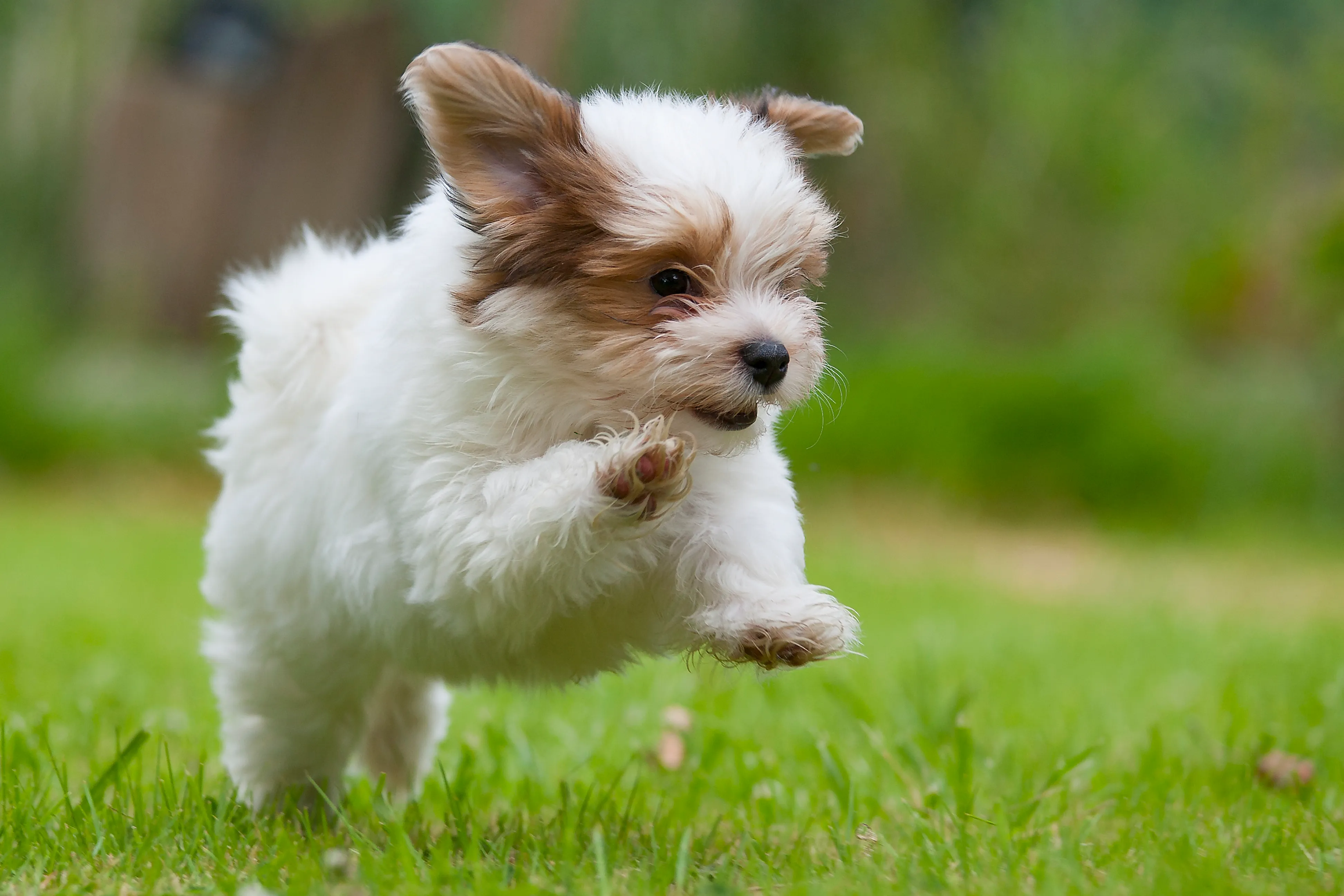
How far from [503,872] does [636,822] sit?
563 mm

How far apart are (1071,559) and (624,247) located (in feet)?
27.5

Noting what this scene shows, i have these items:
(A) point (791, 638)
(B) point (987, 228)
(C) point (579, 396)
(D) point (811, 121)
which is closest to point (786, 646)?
(A) point (791, 638)

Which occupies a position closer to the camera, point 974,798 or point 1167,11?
point 974,798

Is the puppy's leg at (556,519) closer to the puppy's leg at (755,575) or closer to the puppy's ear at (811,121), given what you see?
the puppy's leg at (755,575)

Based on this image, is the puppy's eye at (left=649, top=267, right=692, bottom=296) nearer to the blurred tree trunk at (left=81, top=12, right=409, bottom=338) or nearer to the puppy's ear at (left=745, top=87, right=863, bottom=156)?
the puppy's ear at (left=745, top=87, right=863, bottom=156)

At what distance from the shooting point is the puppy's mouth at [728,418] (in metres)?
2.71

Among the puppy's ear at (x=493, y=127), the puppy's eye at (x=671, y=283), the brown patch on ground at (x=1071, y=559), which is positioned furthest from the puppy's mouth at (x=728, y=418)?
the brown patch on ground at (x=1071, y=559)

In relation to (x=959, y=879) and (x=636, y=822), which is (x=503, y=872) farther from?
(x=959, y=879)

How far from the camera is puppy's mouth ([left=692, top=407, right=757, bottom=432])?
271cm

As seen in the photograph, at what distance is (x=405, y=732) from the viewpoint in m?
3.81

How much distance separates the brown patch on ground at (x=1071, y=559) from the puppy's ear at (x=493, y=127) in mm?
6148

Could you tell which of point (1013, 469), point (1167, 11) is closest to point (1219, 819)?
point (1013, 469)

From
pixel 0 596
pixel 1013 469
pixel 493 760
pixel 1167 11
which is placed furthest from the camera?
pixel 1167 11

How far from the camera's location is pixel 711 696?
4645 mm
